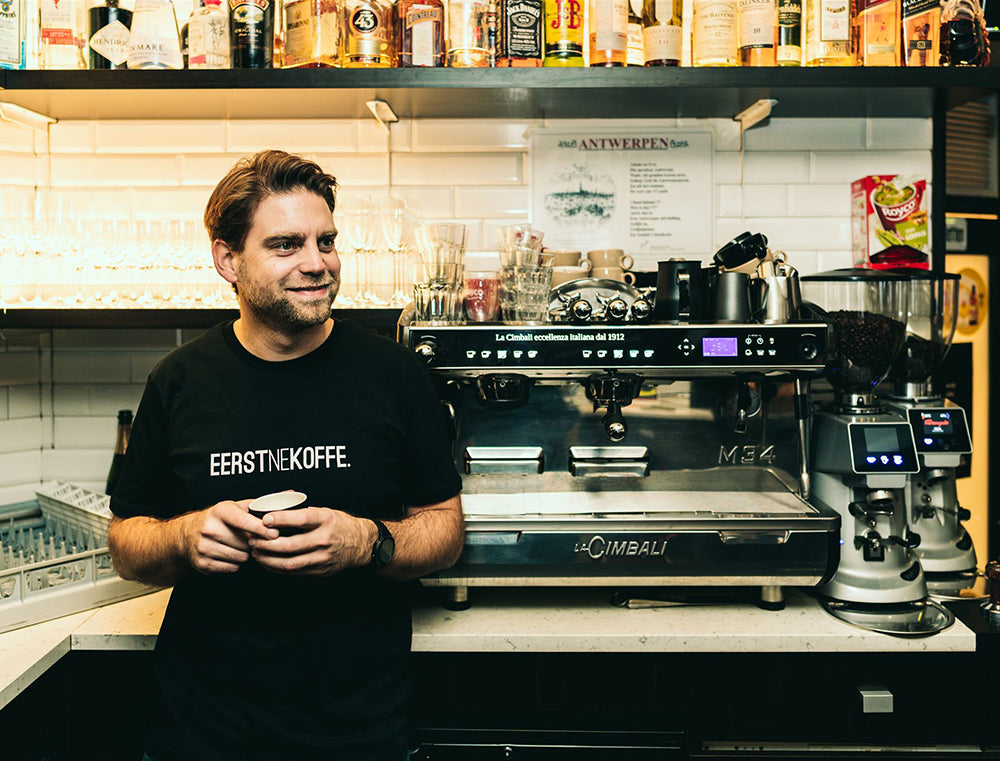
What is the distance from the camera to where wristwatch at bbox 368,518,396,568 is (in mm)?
1233

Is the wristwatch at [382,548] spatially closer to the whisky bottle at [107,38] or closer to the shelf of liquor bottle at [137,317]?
the shelf of liquor bottle at [137,317]

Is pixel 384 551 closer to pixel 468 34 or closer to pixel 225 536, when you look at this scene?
pixel 225 536

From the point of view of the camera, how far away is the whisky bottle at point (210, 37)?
5.76 feet

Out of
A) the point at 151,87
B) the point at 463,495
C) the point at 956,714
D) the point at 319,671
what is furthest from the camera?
the point at 151,87

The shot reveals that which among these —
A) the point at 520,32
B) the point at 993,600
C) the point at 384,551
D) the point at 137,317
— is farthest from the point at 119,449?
the point at 993,600

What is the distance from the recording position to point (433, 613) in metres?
1.52

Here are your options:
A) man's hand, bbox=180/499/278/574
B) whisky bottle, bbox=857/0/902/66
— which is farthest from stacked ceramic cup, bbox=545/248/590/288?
man's hand, bbox=180/499/278/574

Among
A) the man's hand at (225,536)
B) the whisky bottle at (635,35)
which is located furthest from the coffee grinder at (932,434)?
the man's hand at (225,536)

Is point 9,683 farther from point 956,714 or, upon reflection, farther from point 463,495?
point 956,714

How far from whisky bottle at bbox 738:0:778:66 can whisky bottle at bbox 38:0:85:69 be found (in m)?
1.40

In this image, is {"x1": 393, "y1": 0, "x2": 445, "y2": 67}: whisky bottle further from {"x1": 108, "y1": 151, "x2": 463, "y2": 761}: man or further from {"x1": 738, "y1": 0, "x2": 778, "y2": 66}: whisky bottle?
{"x1": 738, "y1": 0, "x2": 778, "y2": 66}: whisky bottle

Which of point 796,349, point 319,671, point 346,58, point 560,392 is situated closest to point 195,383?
point 319,671

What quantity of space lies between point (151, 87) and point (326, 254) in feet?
2.27

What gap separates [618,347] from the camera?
1456 millimetres
